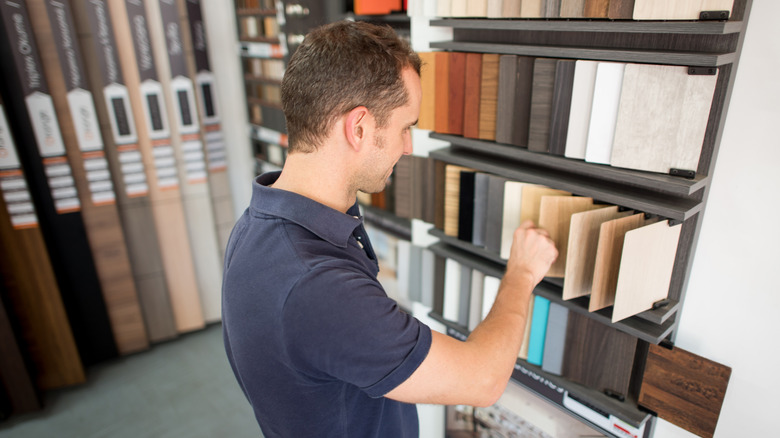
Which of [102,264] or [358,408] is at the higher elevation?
[358,408]

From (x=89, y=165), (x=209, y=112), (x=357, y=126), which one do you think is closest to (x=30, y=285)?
(x=89, y=165)

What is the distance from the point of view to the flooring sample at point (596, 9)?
1.14m

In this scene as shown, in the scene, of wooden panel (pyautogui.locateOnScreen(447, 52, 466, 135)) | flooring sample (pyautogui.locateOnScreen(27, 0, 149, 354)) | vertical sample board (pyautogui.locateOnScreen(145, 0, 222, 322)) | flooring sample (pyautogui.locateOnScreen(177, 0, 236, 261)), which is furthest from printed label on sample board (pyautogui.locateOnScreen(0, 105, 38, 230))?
wooden panel (pyautogui.locateOnScreen(447, 52, 466, 135))

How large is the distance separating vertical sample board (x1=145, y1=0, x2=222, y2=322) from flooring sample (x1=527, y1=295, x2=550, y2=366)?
235cm

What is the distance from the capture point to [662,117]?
111cm

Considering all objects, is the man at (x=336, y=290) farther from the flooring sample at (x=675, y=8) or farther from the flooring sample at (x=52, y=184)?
the flooring sample at (x=52, y=184)

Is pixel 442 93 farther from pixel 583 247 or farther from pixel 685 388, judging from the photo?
pixel 685 388

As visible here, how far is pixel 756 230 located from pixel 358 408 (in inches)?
44.0

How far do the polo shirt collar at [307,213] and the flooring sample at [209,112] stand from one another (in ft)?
7.23

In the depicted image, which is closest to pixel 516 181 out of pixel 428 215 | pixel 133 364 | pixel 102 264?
pixel 428 215

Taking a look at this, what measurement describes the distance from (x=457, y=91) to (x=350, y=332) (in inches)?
39.3

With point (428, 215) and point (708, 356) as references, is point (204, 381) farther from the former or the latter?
point (708, 356)

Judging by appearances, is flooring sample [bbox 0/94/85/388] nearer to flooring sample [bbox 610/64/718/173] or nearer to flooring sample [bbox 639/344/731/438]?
flooring sample [bbox 610/64/718/173]

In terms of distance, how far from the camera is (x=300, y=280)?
2.90ft
